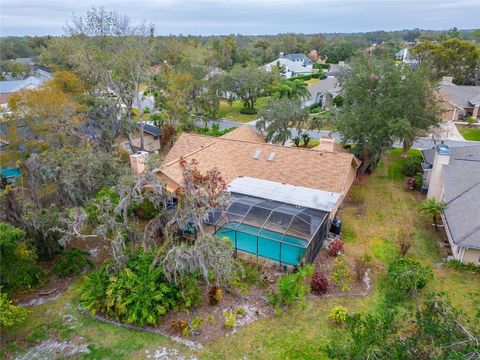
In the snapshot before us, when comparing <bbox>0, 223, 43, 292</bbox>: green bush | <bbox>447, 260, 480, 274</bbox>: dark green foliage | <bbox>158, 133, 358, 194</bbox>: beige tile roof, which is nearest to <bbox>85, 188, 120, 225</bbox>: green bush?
A: <bbox>0, 223, 43, 292</bbox>: green bush

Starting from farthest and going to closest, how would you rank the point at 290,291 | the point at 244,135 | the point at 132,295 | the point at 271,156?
the point at 244,135
the point at 271,156
the point at 290,291
the point at 132,295

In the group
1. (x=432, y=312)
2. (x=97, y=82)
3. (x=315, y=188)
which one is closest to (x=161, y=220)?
(x=315, y=188)

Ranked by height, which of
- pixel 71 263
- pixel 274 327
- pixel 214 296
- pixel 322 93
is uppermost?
pixel 322 93

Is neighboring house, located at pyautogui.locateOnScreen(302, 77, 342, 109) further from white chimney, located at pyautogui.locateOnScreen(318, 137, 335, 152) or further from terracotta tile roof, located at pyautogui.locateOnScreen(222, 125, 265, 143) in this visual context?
white chimney, located at pyautogui.locateOnScreen(318, 137, 335, 152)

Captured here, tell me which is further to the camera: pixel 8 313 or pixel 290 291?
pixel 290 291

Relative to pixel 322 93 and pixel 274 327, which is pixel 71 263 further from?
pixel 322 93

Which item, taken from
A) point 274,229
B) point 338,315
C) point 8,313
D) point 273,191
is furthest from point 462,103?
point 8,313
